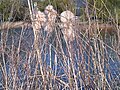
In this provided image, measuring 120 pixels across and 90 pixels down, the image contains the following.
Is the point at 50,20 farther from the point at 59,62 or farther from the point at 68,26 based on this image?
the point at 59,62

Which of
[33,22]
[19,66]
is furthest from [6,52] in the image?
[33,22]

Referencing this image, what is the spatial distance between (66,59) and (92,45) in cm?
28

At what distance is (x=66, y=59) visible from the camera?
2078mm

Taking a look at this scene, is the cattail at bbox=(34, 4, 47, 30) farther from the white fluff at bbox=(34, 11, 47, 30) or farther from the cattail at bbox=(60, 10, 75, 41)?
the cattail at bbox=(60, 10, 75, 41)

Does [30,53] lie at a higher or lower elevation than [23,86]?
higher

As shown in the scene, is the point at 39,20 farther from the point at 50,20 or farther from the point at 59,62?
the point at 59,62

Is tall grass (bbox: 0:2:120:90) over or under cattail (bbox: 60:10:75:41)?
under

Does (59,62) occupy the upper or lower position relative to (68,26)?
lower

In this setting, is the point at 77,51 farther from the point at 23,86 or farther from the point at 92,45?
the point at 23,86

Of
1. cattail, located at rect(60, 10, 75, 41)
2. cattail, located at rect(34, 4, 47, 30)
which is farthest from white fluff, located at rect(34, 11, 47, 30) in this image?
cattail, located at rect(60, 10, 75, 41)

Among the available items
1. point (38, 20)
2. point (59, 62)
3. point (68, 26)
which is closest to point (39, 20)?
point (38, 20)

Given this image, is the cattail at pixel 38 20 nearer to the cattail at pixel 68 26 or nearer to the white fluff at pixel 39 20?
the white fluff at pixel 39 20

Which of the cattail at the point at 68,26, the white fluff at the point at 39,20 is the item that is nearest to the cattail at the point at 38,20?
the white fluff at the point at 39,20

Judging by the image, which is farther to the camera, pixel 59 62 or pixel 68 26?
pixel 59 62
